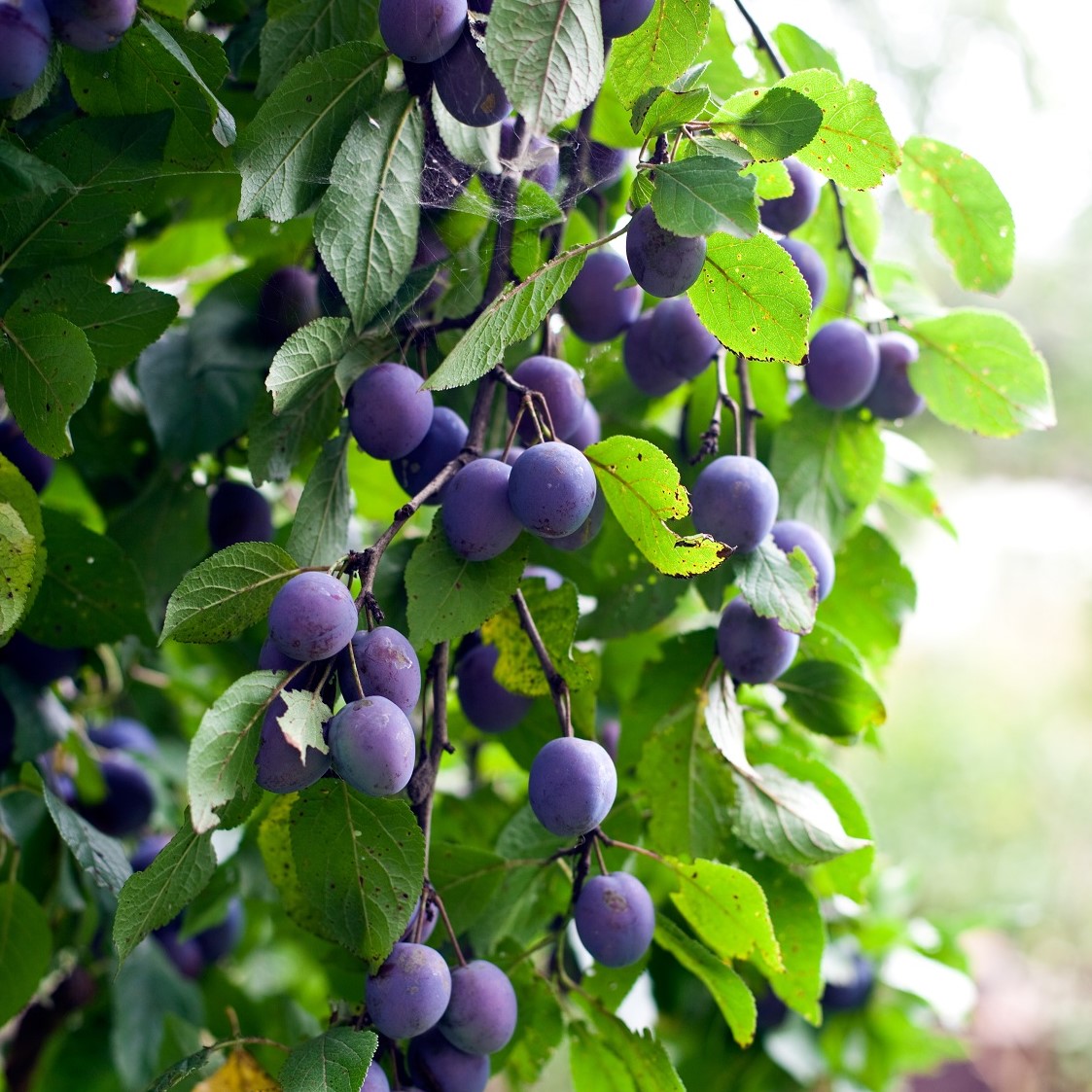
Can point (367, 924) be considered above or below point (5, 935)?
above

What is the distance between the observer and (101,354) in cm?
54

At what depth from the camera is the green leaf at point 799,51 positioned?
0.62m

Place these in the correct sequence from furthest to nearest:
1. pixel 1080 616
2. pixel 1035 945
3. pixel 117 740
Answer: pixel 1080 616 → pixel 1035 945 → pixel 117 740

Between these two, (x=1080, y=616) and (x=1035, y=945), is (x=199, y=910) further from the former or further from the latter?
(x=1080, y=616)

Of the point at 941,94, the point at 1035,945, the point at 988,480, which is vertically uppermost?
the point at 941,94

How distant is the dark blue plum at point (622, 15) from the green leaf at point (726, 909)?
40 cm

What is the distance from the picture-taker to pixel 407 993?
467 millimetres

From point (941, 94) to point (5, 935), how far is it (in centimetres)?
836

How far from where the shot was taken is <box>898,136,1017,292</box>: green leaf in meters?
0.67

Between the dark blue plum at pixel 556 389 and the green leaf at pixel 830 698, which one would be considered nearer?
the dark blue plum at pixel 556 389

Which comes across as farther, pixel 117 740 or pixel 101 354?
pixel 117 740

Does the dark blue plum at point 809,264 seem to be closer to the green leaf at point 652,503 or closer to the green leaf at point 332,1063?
the green leaf at point 652,503

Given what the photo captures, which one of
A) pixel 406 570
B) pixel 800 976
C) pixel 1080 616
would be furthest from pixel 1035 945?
pixel 406 570

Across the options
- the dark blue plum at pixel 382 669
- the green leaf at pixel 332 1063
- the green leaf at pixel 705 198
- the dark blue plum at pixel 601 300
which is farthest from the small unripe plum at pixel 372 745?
the dark blue plum at pixel 601 300
